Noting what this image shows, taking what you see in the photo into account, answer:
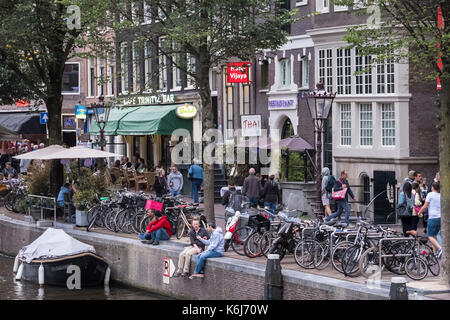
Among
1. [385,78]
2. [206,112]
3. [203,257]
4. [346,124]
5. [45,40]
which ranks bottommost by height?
[203,257]

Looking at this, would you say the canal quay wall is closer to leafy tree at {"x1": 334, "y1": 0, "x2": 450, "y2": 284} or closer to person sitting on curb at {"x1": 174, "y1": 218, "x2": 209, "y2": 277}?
person sitting on curb at {"x1": 174, "y1": 218, "x2": 209, "y2": 277}

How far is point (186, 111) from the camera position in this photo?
45094mm

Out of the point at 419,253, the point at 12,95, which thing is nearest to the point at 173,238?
the point at 419,253

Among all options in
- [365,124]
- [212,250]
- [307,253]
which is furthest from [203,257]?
[365,124]

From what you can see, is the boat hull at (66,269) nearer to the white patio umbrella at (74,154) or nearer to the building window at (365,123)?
the white patio umbrella at (74,154)

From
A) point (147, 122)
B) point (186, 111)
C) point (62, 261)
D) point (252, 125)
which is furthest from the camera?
point (186, 111)

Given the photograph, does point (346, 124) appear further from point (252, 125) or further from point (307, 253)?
point (307, 253)

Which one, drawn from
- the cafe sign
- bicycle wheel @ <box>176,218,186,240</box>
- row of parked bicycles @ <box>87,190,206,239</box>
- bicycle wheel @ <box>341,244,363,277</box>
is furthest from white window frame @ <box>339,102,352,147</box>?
bicycle wheel @ <box>341,244,363,277</box>

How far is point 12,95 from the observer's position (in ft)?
135

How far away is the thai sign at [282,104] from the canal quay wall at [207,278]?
1148cm

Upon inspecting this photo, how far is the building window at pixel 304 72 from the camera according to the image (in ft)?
120

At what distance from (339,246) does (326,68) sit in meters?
15.4
